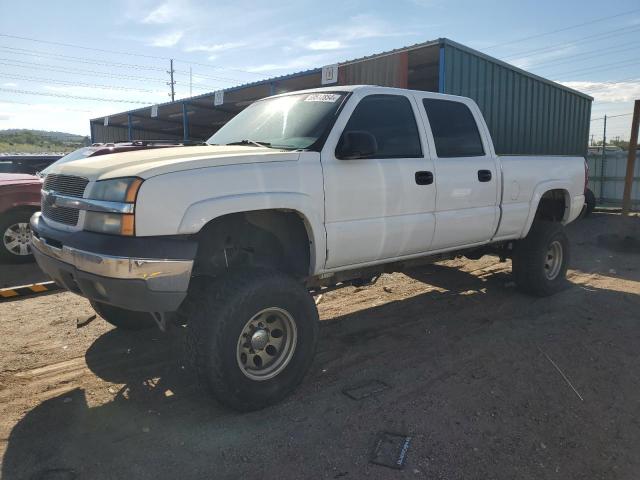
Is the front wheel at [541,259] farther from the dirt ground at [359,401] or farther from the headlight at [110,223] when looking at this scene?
the headlight at [110,223]

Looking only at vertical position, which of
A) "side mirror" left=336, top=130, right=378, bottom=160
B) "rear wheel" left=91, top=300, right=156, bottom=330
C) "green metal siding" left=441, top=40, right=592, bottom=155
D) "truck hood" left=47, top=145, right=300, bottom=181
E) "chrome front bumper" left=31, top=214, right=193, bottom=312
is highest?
"green metal siding" left=441, top=40, right=592, bottom=155

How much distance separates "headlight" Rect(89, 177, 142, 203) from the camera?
2834 mm

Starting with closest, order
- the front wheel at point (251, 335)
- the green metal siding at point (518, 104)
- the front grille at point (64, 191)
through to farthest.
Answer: the front wheel at point (251, 335), the front grille at point (64, 191), the green metal siding at point (518, 104)

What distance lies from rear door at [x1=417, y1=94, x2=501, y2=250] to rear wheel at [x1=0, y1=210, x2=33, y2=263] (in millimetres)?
6209

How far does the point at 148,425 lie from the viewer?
10.3 feet

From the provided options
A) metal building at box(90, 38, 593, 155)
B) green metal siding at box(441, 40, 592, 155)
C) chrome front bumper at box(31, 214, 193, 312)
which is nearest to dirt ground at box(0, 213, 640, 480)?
chrome front bumper at box(31, 214, 193, 312)

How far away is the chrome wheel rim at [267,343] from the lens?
3303mm

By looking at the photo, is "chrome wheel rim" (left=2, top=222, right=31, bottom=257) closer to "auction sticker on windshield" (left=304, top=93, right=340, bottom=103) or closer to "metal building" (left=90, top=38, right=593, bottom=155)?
"auction sticker on windshield" (left=304, top=93, right=340, bottom=103)

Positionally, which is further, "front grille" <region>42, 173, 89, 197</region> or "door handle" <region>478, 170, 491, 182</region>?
"door handle" <region>478, 170, 491, 182</region>

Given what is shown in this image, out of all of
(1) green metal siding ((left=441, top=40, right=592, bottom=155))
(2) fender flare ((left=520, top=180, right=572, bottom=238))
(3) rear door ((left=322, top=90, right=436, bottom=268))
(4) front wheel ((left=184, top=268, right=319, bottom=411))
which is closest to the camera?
(4) front wheel ((left=184, top=268, right=319, bottom=411))

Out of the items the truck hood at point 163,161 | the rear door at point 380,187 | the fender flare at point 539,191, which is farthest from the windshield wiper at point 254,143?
the fender flare at point 539,191

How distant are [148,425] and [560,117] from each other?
1309 centimetres

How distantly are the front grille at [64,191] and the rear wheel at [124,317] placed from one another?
108 centimetres

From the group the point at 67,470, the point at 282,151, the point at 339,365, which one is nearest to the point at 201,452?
the point at 67,470
